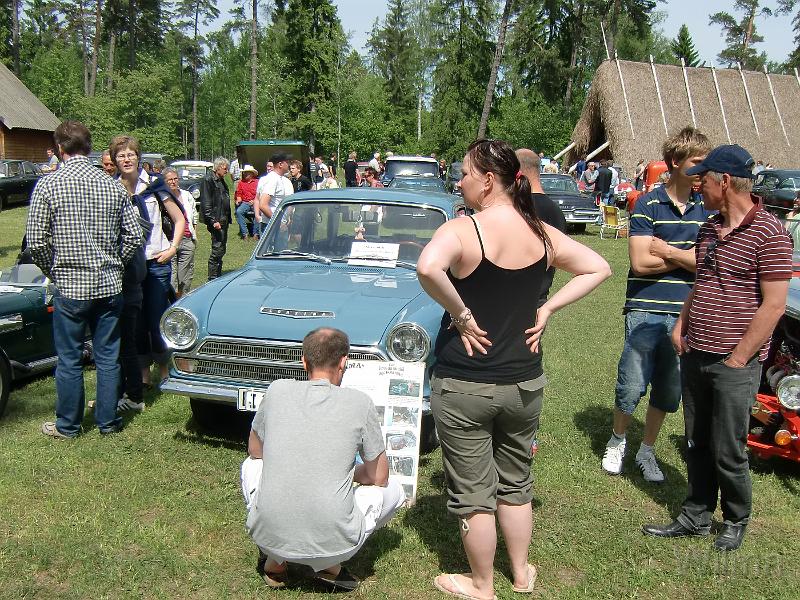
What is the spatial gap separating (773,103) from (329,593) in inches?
1401

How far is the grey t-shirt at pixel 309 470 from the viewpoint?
122 inches

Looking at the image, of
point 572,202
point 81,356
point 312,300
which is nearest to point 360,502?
point 312,300

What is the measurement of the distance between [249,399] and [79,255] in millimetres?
1531

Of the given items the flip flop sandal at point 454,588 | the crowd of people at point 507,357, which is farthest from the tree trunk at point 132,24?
the flip flop sandal at point 454,588

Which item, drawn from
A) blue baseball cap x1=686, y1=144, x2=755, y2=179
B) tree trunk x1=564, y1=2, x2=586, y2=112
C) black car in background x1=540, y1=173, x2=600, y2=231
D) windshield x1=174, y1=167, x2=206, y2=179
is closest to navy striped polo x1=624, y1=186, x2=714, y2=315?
blue baseball cap x1=686, y1=144, x2=755, y2=179

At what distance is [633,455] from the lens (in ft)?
17.2

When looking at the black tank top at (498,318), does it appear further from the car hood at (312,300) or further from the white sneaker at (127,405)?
the white sneaker at (127,405)

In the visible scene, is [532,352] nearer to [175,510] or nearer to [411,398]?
[411,398]

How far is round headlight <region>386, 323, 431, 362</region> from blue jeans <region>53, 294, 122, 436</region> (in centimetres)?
204

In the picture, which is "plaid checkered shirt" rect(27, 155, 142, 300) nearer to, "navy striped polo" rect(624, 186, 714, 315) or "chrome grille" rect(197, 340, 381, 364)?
"chrome grille" rect(197, 340, 381, 364)

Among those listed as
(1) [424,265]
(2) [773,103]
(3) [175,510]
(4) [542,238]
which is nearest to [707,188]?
(4) [542,238]

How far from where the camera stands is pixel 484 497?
3.15m

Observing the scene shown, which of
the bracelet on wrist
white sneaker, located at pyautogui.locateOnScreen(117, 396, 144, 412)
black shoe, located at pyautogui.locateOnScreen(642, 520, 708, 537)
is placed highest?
the bracelet on wrist

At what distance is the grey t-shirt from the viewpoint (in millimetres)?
3092
